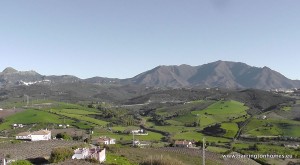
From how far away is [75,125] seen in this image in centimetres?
12262

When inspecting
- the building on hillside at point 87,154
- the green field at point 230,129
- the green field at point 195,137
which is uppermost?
the building on hillside at point 87,154

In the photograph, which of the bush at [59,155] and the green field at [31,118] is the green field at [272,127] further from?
the bush at [59,155]

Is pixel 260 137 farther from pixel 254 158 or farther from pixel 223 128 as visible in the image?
pixel 254 158

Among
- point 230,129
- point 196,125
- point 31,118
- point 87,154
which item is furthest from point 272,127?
point 87,154

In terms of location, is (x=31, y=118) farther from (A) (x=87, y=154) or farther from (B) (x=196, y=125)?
(A) (x=87, y=154)

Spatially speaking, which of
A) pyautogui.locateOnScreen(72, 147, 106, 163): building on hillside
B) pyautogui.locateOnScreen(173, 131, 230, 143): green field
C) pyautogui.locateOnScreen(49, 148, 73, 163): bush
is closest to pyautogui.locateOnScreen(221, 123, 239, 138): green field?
pyautogui.locateOnScreen(173, 131, 230, 143): green field

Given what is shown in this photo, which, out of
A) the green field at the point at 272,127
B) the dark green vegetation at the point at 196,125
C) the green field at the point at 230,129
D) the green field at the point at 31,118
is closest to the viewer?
the dark green vegetation at the point at 196,125

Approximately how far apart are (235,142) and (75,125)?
48.7m

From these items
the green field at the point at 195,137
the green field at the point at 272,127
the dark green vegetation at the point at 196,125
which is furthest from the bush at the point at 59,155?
the green field at the point at 272,127

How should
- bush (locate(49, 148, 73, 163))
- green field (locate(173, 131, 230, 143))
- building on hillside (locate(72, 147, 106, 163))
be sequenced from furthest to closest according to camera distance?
green field (locate(173, 131, 230, 143)) → building on hillside (locate(72, 147, 106, 163)) → bush (locate(49, 148, 73, 163))

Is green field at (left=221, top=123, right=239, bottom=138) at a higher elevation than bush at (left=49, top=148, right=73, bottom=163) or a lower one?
lower

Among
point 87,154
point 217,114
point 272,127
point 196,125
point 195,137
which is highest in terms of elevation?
point 217,114

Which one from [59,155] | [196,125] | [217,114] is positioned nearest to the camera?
[59,155]

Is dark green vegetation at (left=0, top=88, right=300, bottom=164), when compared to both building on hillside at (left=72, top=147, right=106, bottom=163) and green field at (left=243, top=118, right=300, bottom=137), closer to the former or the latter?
green field at (left=243, top=118, right=300, bottom=137)
